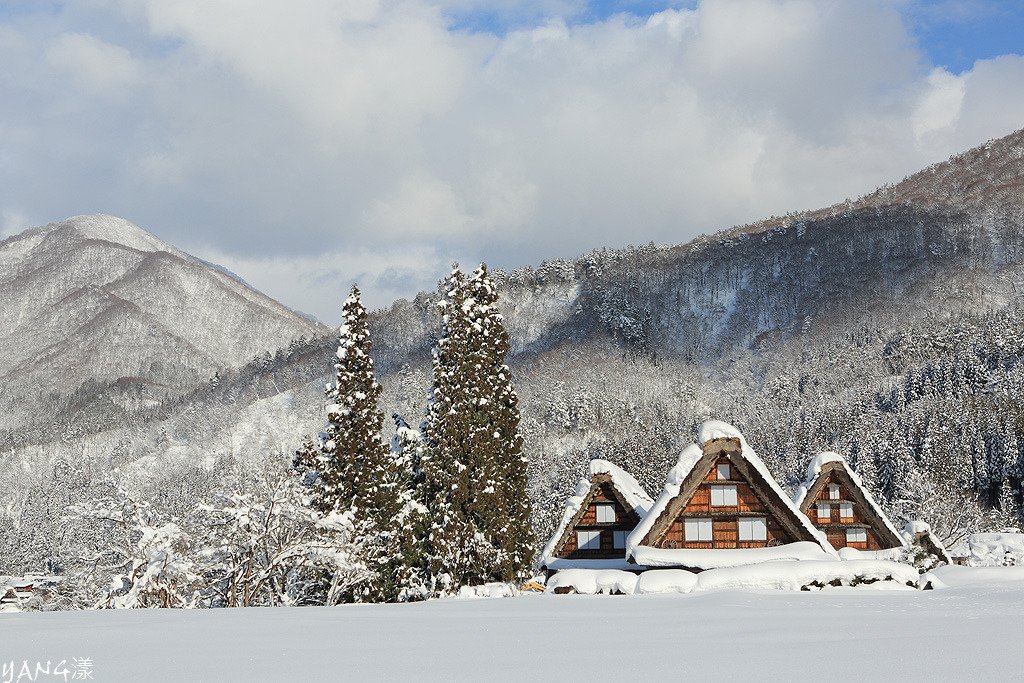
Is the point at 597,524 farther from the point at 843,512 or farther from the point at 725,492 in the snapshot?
the point at 843,512

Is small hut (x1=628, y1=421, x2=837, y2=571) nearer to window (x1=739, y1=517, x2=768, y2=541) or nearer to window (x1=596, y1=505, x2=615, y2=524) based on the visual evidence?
window (x1=739, y1=517, x2=768, y2=541)

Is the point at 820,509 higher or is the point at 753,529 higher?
the point at 820,509

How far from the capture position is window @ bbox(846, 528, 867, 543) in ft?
143

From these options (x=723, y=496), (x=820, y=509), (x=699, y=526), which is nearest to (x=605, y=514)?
(x=699, y=526)

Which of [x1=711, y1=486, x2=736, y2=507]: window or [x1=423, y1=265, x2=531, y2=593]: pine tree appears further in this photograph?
[x1=711, y1=486, x2=736, y2=507]: window

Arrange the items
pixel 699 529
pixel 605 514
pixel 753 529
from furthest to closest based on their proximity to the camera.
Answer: pixel 605 514 → pixel 699 529 → pixel 753 529

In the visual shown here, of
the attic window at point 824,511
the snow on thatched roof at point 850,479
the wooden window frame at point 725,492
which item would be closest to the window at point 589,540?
the wooden window frame at point 725,492

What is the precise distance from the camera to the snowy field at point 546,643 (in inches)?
381

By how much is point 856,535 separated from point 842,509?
1.33 metres

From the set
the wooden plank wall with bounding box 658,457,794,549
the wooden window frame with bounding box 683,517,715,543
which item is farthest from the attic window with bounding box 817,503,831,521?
the wooden window frame with bounding box 683,517,715,543

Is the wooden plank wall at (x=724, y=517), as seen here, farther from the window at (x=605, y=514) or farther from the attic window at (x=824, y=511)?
the attic window at (x=824, y=511)

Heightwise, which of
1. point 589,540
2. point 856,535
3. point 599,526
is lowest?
point 856,535

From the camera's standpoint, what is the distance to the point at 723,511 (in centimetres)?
3253

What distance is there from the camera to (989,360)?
6378 inches
